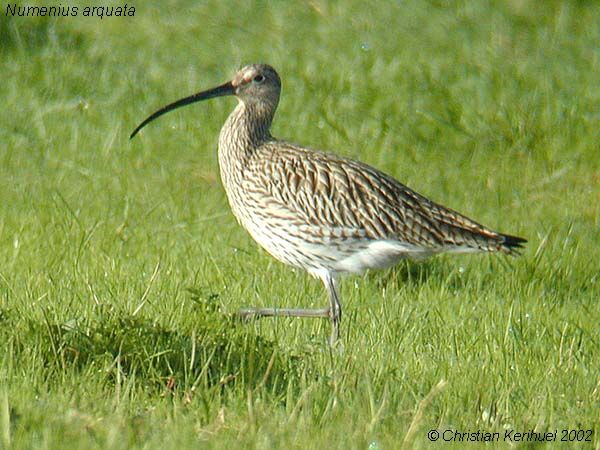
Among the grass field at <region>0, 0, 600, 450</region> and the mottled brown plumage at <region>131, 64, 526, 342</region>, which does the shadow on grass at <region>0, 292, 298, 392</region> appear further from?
the mottled brown plumage at <region>131, 64, 526, 342</region>

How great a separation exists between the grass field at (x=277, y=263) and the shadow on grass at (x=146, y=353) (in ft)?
0.05

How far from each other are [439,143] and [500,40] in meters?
2.31

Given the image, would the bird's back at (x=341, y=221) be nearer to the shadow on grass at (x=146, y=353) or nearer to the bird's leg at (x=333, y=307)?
the bird's leg at (x=333, y=307)

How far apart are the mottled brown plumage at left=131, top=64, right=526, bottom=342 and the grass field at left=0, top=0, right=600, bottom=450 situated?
0.90 feet

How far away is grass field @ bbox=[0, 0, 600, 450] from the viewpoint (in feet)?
19.9

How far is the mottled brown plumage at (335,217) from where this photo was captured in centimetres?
859

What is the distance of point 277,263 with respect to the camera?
9.39 meters

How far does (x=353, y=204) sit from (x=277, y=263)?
35.9 inches

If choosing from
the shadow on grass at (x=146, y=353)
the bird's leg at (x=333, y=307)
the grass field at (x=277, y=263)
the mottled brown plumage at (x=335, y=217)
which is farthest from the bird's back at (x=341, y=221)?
the shadow on grass at (x=146, y=353)

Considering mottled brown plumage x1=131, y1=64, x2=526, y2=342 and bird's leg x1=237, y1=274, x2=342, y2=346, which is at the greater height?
mottled brown plumage x1=131, y1=64, x2=526, y2=342

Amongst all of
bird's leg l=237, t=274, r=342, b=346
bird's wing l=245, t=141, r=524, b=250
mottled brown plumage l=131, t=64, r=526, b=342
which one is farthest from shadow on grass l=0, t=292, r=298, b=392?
bird's wing l=245, t=141, r=524, b=250

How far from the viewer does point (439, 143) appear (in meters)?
12.2

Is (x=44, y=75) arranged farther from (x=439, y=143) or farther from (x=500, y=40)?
(x=500, y=40)


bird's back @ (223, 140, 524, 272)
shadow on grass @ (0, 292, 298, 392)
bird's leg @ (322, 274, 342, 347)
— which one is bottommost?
bird's leg @ (322, 274, 342, 347)
